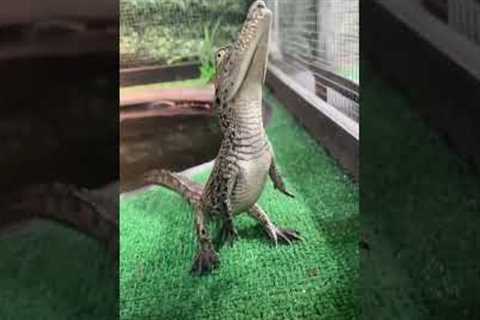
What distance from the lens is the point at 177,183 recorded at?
967mm

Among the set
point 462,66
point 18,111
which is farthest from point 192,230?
point 462,66

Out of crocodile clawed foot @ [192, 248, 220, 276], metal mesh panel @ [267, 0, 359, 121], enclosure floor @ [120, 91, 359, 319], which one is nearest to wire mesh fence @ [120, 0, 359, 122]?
metal mesh panel @ [267, 0, 359, 121]

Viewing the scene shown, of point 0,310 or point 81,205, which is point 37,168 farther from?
point 0,310

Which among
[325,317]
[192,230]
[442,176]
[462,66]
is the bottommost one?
[325,317]

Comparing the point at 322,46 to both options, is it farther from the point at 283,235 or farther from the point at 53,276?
the point at 53,276

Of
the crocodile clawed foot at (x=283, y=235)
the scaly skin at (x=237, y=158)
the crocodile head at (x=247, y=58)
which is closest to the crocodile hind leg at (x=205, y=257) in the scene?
the scaly skin at (x=237, y=158)

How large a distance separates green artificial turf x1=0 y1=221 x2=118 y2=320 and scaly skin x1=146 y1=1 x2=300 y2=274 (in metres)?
0.16

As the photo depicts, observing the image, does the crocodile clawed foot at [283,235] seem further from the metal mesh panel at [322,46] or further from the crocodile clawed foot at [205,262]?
the metal mesh panel at [322,46]

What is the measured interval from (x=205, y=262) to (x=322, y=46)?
0.44m

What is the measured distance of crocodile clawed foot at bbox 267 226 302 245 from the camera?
0.89 m

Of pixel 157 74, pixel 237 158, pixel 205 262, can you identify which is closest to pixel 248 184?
pixel 237 158

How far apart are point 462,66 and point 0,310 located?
72 cm

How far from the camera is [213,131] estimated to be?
949mm

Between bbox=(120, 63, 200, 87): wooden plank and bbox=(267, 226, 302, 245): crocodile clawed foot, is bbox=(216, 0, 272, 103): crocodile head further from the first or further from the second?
bbox=(267, 226, 302, 245): crocodile clawed foot
